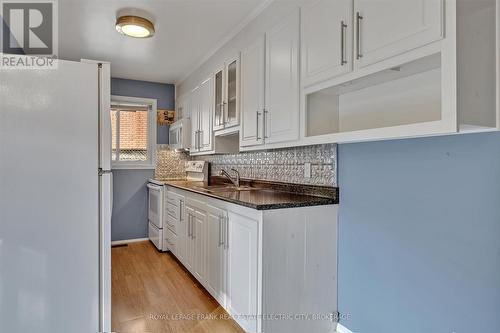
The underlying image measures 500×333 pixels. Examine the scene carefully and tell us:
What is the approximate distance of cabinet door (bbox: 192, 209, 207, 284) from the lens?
261cm

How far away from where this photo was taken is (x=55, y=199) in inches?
61.4

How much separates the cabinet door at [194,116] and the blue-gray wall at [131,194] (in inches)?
39.3

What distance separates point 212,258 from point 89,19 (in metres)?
2.38

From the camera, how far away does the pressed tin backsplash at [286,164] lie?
7.01 feet

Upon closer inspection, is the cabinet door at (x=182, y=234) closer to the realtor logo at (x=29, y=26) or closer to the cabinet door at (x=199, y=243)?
the cabinet door at (x=199, y=243)

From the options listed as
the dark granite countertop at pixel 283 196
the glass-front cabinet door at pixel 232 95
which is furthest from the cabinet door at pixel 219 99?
the dark granite countertop at pixel 283 196

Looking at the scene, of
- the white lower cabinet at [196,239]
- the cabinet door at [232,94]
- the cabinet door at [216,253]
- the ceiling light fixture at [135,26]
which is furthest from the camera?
the cabinet door at [232,94]

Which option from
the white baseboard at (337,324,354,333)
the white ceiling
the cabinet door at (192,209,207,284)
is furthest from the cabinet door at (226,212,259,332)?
the white ceiling

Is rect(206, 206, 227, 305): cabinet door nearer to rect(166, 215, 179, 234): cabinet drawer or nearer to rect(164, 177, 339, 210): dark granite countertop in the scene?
rect(164, 177, 339, 210): dark granite countertop

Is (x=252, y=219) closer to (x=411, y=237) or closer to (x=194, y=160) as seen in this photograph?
(x=411, y=237)

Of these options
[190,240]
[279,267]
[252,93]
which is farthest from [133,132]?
[279,267]

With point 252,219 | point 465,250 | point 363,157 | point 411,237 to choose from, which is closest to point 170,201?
point 252,219

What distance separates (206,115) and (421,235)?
265 centimetres

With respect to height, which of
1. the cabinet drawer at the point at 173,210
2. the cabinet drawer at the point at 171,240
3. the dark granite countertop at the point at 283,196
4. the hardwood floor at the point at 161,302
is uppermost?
the dark granite countertop at the point at 283,196
